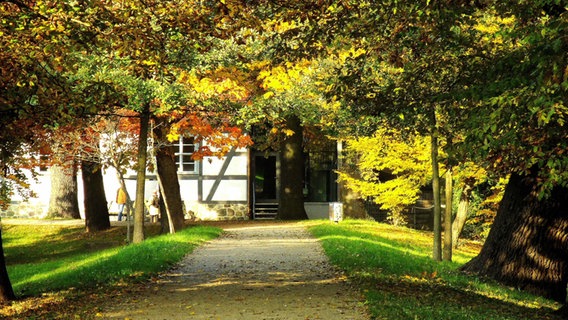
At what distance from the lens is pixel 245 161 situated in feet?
124

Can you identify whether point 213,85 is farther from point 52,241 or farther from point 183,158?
point 183,158

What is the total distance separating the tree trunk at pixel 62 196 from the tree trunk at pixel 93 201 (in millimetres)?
5421

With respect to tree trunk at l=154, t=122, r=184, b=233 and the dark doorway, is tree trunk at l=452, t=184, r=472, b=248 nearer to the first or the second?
tree trunk at l=154, t=122, r=184, b=233

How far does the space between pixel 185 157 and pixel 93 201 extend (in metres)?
7.13

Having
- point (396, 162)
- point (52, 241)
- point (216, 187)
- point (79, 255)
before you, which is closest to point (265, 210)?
point (216, 187)

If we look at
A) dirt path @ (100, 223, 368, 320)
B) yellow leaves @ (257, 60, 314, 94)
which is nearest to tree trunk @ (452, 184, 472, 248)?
yellow leaves @ (257, 60, 314, 94)

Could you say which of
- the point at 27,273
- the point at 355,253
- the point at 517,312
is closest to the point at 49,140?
the point at 27,273

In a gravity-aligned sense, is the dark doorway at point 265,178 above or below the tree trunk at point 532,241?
above

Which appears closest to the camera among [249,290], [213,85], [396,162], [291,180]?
[249,290]

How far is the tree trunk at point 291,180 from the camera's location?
34844 millimetres

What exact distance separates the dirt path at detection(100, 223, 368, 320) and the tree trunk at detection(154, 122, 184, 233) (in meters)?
6.31

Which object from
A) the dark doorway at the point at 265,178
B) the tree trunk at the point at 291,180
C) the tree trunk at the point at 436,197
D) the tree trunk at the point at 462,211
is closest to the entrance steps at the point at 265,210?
the dark doorway at the point at 265,178

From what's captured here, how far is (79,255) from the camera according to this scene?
26938mm

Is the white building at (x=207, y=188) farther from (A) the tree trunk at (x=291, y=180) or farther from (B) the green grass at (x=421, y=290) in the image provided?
(B) the green grass at (x=421, y=290)
